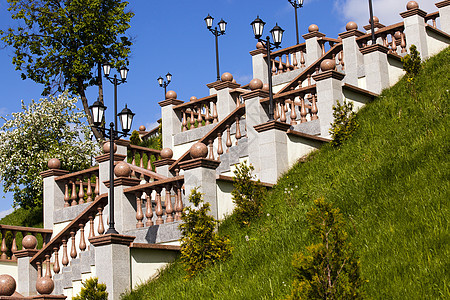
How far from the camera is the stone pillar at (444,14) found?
70.1ft

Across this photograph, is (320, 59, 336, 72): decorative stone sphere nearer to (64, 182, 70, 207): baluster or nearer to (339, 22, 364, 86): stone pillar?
(339, 22, 364, 86): stone pillar

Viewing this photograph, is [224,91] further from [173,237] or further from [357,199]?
[357,199]

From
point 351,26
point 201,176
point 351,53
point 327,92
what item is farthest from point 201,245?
point 351,26

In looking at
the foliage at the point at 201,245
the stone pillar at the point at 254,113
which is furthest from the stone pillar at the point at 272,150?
the foliage at the point at 201,245

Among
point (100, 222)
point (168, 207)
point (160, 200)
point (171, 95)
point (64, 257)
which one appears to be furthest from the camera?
point (171, 95)

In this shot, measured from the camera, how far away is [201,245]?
10883 mm

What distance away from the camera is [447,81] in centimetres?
1490

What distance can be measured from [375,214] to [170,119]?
13615mm

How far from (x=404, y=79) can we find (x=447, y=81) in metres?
2.76

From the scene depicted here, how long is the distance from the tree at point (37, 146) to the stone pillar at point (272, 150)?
10714 millimetres

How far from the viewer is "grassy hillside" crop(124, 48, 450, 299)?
7.21 meters

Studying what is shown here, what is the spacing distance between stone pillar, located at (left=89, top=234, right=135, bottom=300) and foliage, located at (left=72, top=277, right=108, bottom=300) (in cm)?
47

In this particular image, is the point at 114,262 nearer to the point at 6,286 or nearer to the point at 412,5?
the point at 6,286

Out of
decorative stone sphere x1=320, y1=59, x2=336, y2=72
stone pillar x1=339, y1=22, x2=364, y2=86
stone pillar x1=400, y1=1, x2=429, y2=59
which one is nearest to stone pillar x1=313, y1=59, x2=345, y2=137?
decorative stone sphere x1=320, y1=59, x2=336, y2=72
